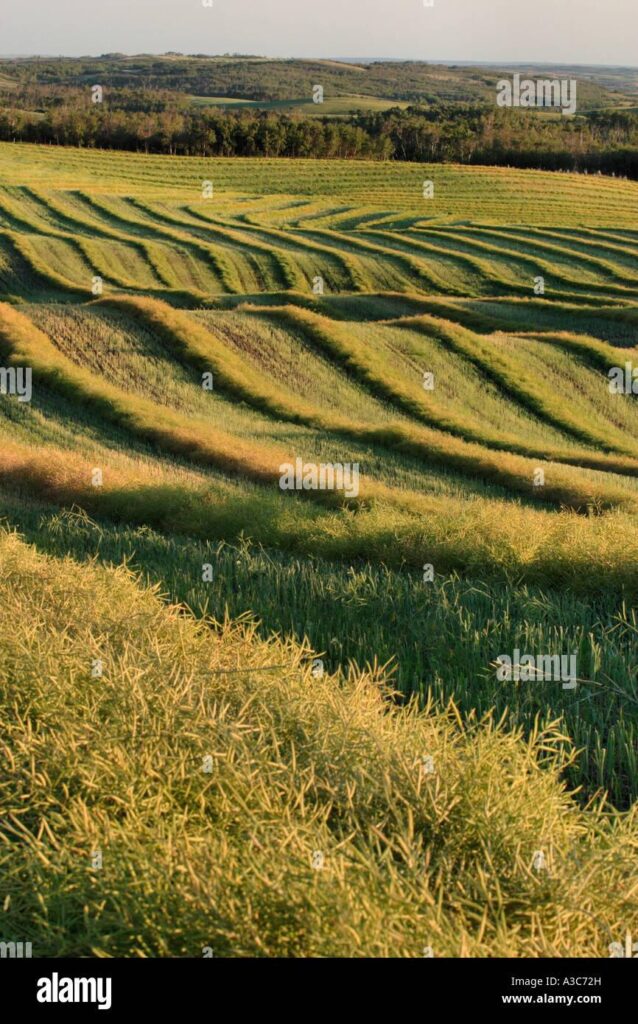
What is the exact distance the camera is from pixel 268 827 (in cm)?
446

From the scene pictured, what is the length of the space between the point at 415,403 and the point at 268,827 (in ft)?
80.1

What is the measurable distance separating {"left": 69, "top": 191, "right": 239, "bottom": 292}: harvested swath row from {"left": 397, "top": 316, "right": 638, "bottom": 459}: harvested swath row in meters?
21.0

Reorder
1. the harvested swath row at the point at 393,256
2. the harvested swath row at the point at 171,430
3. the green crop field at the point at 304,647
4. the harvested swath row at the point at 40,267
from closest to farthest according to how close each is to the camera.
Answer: the green crop field at the point at 304,647
the harvested swath row at the point at 171,430
the harvested swath row at the point at 40,267
the harvested swath row at the point at 393,256

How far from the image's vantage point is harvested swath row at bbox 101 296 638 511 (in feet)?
58.6

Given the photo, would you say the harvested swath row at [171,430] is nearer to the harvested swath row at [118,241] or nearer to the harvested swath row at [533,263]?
the harvested swath row at [118,241]

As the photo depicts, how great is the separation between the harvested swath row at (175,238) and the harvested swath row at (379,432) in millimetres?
20762

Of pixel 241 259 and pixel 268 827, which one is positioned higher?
pixel 241 259

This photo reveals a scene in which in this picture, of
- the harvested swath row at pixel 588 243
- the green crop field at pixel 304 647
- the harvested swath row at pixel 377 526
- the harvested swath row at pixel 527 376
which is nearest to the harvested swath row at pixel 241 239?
the harvested swath row at pixel 588 243

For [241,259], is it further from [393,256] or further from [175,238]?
[393,256]

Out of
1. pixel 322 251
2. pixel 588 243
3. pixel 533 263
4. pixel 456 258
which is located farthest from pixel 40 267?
pixel 588 243

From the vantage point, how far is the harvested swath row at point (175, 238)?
5395 centimetres

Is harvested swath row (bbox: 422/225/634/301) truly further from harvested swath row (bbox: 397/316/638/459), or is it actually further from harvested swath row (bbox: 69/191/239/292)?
harvested swath row (bbox: 397/316/638/459)

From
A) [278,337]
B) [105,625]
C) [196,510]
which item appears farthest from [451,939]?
[278,337]
